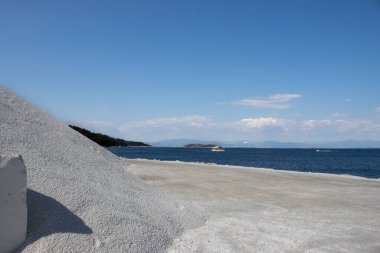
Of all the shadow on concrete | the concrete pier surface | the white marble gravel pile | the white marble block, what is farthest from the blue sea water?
the white marble block

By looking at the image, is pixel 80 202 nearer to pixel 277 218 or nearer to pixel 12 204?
→ pixel 12 204

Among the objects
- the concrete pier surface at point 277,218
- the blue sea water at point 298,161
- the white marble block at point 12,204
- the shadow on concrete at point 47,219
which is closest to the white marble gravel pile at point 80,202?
the shadow on concrete at point 47,219

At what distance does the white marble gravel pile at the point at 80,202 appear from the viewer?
5.62 metres

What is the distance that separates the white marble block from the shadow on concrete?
0.60ft

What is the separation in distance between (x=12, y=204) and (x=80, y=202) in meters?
1.56

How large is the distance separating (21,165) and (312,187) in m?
12.5

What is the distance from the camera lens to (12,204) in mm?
5137

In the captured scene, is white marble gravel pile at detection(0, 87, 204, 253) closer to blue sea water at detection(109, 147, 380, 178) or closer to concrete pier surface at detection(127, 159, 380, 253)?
concrete pier surface at detection(127, 159, 380, 253)

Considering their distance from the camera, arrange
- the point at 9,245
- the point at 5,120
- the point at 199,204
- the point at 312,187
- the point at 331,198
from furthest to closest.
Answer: the point at 312,187 < the point at 331,198 < the point at 199,204 < the point at 5,120 < the point at 9,245

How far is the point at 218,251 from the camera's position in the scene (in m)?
6.22

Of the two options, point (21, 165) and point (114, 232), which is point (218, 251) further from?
point (21, 165)

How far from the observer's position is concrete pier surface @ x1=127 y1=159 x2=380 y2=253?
21.8ft

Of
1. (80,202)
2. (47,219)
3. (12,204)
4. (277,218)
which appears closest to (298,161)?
(277,218)

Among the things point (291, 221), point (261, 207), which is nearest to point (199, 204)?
point (261, 207)
